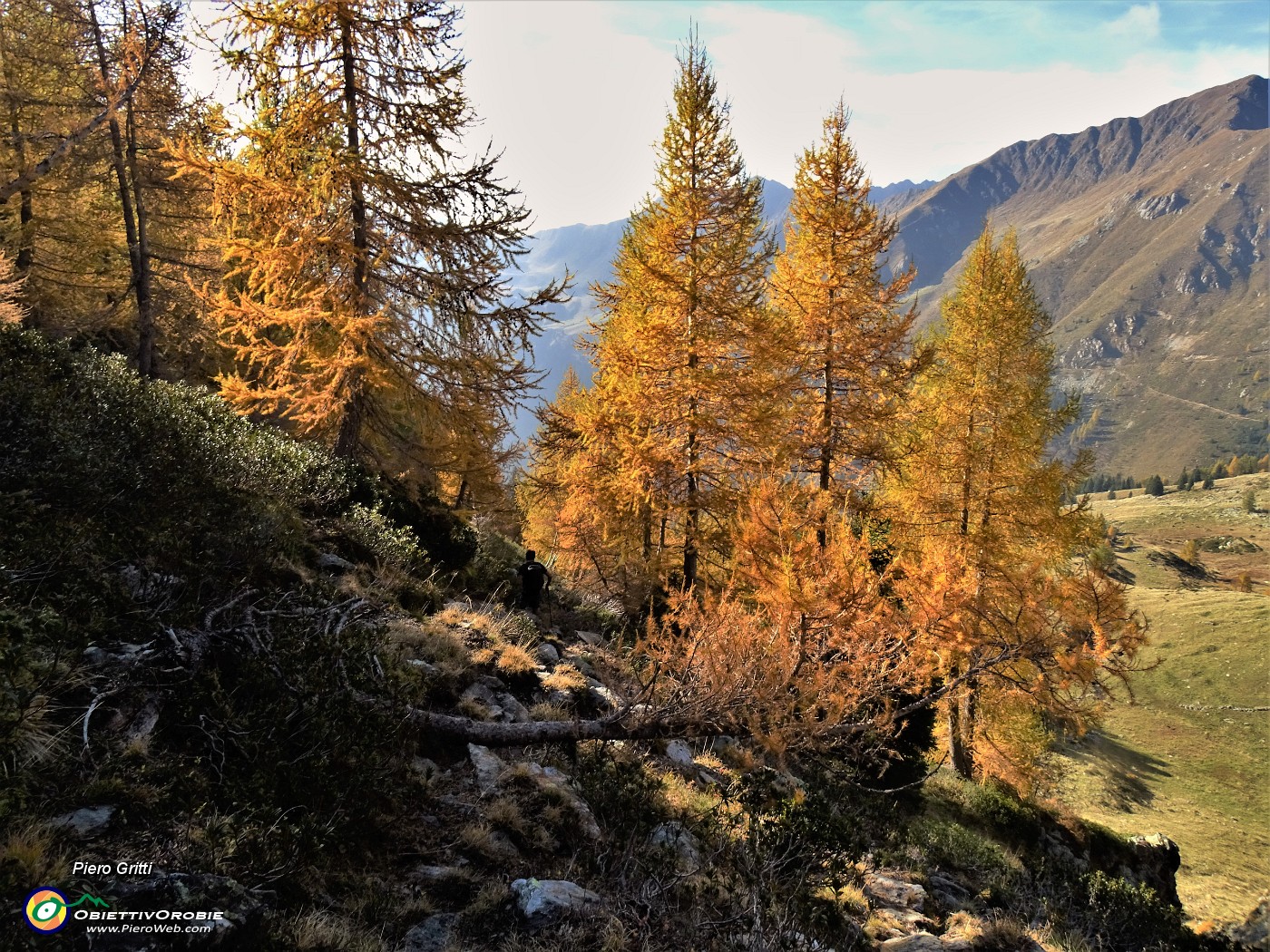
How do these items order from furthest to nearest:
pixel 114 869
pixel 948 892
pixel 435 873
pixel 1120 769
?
1. pixel 1120 769
2. pixel 948 892
3. pixel 435 873
4. pixel 114 869

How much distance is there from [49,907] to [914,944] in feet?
20.5

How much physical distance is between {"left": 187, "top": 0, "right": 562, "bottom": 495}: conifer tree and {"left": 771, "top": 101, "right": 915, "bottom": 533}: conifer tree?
6148 mm

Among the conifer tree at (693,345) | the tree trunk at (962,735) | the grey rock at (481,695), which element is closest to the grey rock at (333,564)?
the grey rock at (481,695)

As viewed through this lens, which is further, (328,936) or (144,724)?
(144,724)

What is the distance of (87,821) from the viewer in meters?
2.72

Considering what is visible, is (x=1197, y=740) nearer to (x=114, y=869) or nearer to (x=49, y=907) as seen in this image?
(x=114, y=869)

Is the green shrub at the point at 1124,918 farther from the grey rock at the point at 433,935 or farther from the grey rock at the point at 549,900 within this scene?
the grey rock at the point at 433,935

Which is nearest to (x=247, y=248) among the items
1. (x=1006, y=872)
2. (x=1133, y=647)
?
(x=1133, y=647)

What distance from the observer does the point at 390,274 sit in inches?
413

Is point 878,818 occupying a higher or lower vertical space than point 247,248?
lower

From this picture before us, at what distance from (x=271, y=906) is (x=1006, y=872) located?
12608mm

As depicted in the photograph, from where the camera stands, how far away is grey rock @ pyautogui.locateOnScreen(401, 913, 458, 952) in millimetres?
3260

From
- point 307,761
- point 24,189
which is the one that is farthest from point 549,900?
point 24,189

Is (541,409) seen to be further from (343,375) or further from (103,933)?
(103,933)
